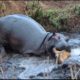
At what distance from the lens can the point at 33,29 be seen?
9.55 m

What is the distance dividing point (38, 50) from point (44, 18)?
2838 millimetres

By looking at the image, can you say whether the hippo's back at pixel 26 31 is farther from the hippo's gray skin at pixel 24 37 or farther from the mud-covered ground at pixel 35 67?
the mud-covered ground at pixel 35 67

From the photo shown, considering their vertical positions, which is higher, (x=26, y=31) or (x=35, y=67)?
(x=26, y=31)

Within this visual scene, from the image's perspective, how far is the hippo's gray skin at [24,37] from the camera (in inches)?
369

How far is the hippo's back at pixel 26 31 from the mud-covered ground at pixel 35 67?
266 millimetres

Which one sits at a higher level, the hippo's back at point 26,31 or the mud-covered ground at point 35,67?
the hippo's back at point 26,31

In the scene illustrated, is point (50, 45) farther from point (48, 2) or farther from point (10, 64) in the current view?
point (48, 2)

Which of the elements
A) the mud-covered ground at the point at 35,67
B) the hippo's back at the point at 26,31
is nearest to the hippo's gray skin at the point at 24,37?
the hippo's back at the point at 26,31

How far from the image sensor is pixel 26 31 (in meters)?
9.54

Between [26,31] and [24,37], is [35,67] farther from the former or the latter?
[26,31]

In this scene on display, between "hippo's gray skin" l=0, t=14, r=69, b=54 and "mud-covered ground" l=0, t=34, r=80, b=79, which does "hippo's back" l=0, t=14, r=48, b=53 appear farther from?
"mud-covered ground" l=0, t=34, r=80, b=79

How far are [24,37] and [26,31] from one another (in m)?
0.16

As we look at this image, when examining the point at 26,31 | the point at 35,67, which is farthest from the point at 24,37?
the point at 35,67

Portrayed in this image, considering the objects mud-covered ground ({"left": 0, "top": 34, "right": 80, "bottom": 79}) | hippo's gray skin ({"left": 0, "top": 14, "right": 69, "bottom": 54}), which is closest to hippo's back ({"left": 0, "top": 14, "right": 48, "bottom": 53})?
hippo's gray skin ({"left": 0, "top": 14, "right": 69, "bottom": 54})
